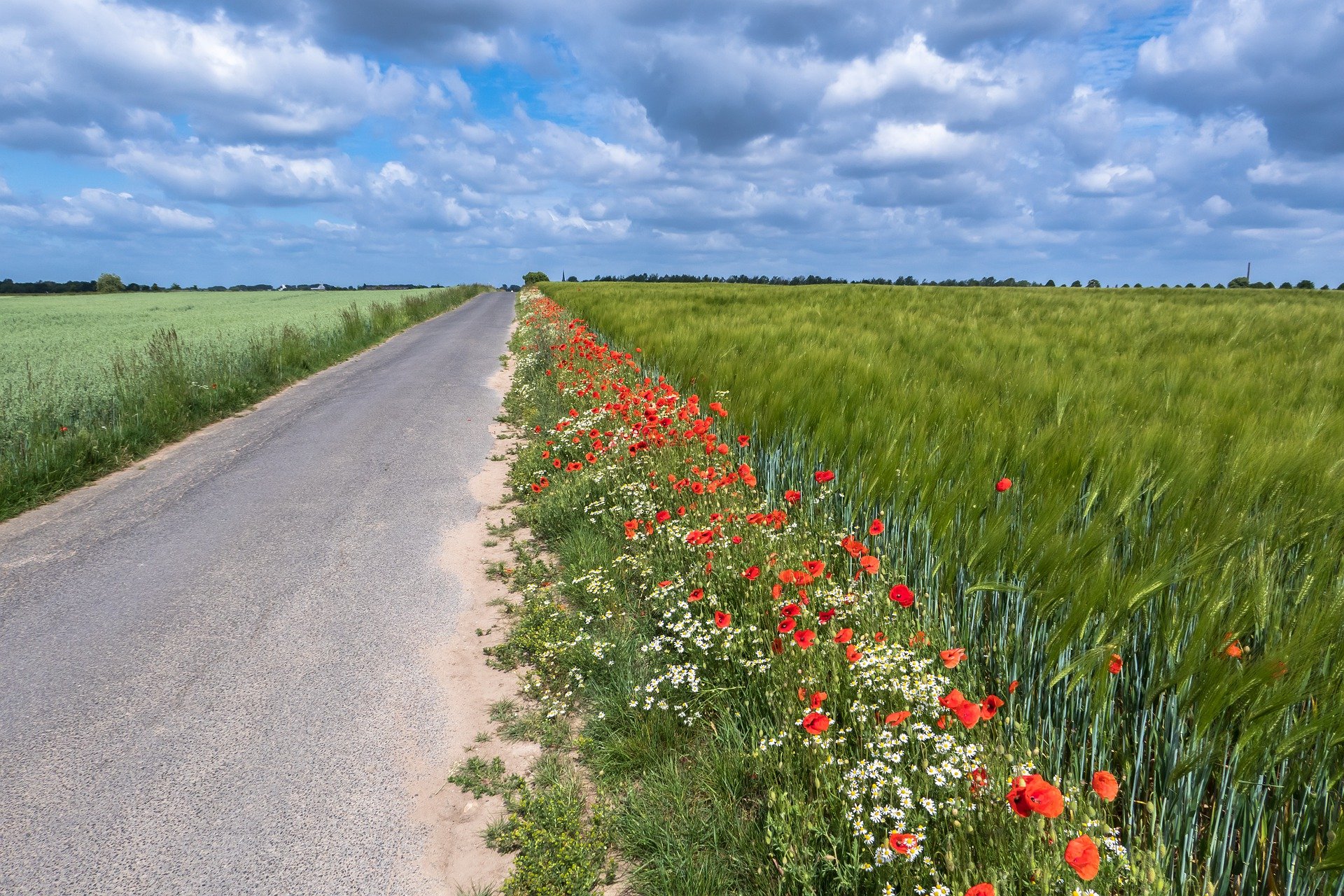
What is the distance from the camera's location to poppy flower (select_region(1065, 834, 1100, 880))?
1.40m

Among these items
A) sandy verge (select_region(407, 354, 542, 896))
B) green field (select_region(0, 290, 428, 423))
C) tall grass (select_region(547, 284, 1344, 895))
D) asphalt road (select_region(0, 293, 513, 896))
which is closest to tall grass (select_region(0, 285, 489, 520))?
green field (select_region(0, 290, 428, 423))

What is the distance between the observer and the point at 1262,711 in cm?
163

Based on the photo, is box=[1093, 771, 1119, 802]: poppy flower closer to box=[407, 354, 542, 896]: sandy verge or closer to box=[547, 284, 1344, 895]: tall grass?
box=[547, 284, 1344, 895]: tall grass

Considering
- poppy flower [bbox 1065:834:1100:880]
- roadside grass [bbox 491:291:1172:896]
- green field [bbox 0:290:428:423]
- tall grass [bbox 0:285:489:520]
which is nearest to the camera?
poppy flower [bbox 1065:834:1100:880]

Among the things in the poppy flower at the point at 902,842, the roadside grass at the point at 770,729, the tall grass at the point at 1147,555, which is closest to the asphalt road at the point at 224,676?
the roadside grass at the point at 770,729

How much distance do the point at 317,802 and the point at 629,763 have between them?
139 centimetres

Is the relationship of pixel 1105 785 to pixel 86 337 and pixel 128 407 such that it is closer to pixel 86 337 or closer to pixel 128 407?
pixel 128 407

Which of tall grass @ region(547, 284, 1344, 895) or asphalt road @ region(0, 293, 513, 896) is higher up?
tall grass @ region(547, 284, 1344, 895)

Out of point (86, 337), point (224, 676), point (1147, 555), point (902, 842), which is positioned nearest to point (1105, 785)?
point (902, 842)

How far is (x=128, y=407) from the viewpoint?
9.27 meters

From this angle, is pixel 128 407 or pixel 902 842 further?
pixel 128 407

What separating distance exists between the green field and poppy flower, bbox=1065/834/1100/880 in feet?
35.3

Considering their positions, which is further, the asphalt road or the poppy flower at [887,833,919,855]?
the asphalt road

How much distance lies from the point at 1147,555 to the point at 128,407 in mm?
11706
